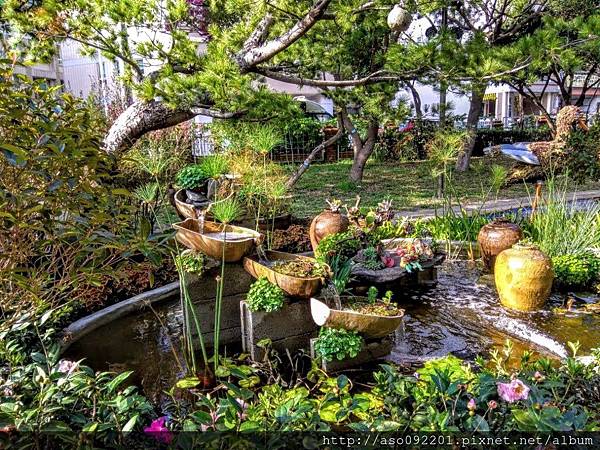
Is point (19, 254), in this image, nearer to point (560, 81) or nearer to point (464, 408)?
point (464, 408)

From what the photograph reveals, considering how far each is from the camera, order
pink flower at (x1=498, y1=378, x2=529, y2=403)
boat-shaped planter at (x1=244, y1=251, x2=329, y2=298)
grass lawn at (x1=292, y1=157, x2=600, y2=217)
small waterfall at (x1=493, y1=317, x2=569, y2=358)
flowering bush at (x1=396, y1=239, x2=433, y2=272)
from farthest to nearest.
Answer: grass lawn at (x1=292, y1=157, x2=600, y2=217), flowering bush at (x1=396, y1=239, x2=433, y2=272), small waterfall at (x1=493, y1=317, x2=569, y2=358), boat-shaped planter at (x1=244, y1=251, x2=329, y2=298), pink flower at (x1=498, y1=378, x2=529, y2=403)

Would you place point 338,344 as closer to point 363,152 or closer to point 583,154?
point 583,154

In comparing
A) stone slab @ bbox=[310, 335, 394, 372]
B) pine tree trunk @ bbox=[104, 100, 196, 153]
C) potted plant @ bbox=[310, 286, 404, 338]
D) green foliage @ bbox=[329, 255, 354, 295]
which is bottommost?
stone slab @ bbox=[310, 335, 394, 372]

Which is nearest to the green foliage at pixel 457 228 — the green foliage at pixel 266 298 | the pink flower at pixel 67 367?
the green foliage at pixel 266 298

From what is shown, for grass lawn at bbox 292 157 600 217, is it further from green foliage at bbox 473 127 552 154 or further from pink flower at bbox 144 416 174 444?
pink flower at bbox 144 416 174 444

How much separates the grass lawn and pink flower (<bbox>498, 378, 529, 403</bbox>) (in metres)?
5.68

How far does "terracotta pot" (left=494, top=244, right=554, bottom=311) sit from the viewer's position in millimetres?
3508

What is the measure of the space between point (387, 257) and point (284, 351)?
146 centimetres

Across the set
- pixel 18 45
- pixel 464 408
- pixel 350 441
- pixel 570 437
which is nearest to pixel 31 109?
pixel 350 441

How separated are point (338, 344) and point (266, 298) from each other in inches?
21.3

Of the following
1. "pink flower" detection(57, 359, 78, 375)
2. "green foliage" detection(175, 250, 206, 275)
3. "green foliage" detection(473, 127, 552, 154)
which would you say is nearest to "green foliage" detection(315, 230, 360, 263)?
"green foliage" detection(175, 250, 206, 275)

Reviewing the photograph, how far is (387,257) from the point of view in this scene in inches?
162

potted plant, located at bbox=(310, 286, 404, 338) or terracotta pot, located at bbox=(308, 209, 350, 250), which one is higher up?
terracotta pot, located at bbox=(308, 209, 350, 250)

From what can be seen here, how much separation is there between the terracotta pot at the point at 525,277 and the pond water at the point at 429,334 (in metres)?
0.10
